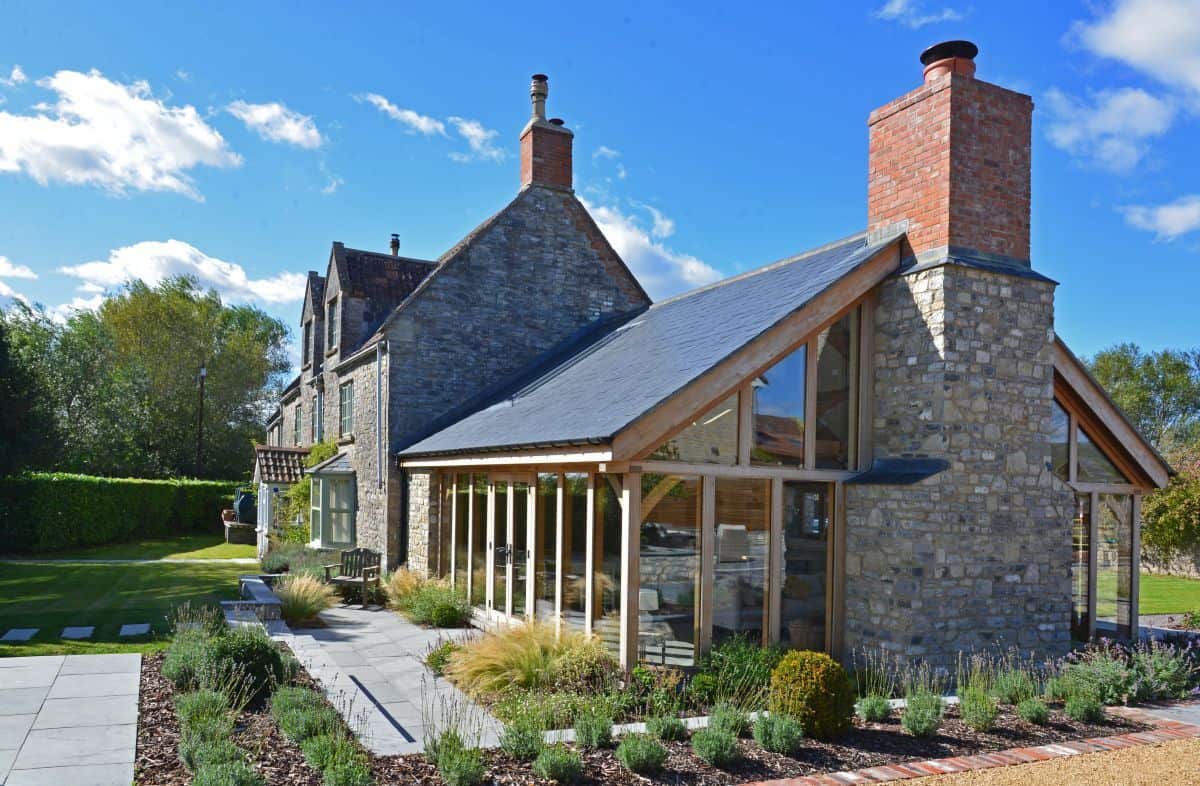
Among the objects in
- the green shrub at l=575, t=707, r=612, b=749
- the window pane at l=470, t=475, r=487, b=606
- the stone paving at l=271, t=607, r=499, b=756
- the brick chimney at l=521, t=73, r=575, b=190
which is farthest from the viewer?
the brick chimney at l=521, t=73, r=575, b=190

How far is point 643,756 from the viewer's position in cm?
631

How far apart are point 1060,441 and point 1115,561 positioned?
2148 millimetres

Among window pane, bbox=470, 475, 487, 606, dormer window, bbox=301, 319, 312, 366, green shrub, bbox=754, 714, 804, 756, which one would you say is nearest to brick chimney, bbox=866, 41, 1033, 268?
green shrub, bbox=754, 714, 804, 756

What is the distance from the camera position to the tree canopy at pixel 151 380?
39.2m

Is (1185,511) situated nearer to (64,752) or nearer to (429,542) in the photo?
(429,542)

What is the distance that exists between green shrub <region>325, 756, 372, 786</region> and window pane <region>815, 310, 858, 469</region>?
21.6 feet

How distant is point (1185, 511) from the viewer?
75.7 ft

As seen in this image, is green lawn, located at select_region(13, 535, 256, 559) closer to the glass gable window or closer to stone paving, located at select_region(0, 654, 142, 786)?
the glass gable window

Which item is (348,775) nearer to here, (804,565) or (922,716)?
(922,716)

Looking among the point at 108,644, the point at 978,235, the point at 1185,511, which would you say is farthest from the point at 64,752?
the point at 1185,511

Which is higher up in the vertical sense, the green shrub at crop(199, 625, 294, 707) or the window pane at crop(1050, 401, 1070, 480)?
the window pane at crop(1050, 401, 1070, 480)

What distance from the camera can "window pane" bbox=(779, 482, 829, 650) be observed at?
396 inches

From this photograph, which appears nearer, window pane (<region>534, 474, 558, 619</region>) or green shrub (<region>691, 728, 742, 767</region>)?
green shrub (<region>691, 728, 742, 767</region>)

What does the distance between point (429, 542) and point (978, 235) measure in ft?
34.6
